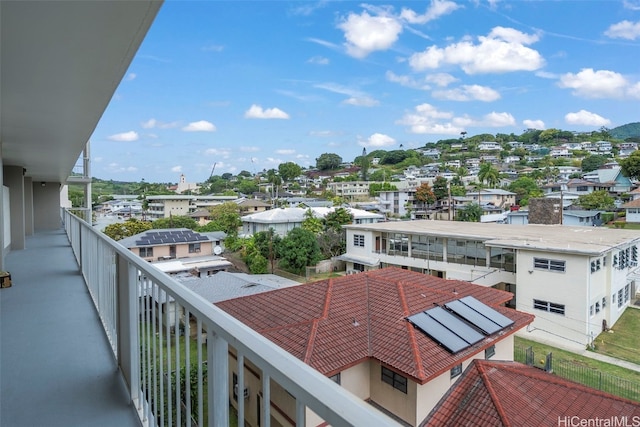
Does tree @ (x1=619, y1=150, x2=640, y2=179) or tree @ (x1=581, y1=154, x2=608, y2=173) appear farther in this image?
tree @ (x1=581, y1=154, x2=608, y2=173)

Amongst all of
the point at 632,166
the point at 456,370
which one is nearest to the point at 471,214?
the point at 632,166

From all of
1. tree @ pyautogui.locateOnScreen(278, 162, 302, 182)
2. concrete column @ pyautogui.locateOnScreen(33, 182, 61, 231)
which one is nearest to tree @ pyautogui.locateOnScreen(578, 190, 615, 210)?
concrete column @ pyautogui.locateOnScreen(33, 182, 61, 231)

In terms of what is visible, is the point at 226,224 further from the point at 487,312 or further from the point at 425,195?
the point at 487,312

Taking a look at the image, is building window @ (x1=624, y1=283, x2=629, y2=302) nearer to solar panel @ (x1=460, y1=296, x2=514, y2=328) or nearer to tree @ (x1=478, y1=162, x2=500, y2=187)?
solar panel @ (x1=460, y1=296, x2=514, y2=328)

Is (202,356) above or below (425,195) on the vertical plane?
below

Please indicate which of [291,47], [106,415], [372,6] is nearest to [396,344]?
[106,415]

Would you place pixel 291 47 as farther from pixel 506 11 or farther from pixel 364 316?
pixel 364 316

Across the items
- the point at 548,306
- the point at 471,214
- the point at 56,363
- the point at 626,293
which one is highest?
the point at 56,363
